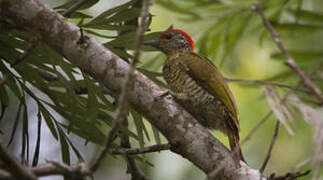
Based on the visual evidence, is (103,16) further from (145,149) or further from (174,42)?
(174,42)

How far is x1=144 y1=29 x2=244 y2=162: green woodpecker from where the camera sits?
12.6 ft

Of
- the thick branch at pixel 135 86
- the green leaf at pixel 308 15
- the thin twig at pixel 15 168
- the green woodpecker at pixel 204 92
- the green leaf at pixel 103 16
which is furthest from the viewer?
the green leaf at pixel 308 15

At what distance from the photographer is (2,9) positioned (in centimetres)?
270

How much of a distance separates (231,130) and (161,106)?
1151mm

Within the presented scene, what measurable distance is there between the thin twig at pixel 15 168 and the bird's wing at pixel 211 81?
7.32ft

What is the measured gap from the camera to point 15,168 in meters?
1.82

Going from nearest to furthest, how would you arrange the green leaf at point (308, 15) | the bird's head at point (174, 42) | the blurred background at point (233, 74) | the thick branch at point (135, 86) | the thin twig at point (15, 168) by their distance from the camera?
the thin twig at point (15, 168) → the thick branch at point (135, 86) → the blurred background at point (233, 74) → the bird's head at point (174, 42) → the green leaf at point (308, 15)

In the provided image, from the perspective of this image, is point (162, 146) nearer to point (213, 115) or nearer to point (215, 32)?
point (213, 115)

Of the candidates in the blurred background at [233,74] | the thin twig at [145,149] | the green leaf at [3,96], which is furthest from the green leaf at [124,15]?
the thin twig at [145,149]

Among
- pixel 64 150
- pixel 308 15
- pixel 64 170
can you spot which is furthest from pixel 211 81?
pixel 64 170

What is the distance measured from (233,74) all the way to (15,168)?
5613 mm

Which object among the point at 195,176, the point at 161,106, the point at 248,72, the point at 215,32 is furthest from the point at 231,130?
the point at 248,72

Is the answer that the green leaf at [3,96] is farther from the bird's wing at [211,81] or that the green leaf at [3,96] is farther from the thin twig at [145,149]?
the bird's wing at [211,81]

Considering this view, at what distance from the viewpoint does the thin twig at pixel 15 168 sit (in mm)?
1800
